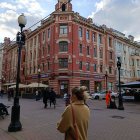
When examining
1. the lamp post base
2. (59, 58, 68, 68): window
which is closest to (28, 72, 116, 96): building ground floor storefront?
(59, 58, 68, 68): window

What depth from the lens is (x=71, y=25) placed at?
4028cm

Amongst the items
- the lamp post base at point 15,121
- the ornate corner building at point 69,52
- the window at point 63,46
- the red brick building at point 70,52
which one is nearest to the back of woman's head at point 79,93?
the lamp post base at point 15,121

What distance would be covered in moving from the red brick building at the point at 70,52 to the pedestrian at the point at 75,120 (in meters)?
34.3

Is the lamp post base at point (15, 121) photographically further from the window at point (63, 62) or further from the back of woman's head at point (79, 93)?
the window at point (63, 62)

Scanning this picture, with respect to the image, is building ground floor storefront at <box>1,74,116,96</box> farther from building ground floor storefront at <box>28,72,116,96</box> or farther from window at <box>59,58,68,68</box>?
window at <box>59,58,68,68</box>

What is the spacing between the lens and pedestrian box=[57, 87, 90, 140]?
11.3 ft

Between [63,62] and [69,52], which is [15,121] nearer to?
[63,62]

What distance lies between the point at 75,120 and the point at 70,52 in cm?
3603

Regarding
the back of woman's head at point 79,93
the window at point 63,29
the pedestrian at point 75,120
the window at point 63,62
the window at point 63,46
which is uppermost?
the window at point 63,29

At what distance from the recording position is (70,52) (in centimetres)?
3928

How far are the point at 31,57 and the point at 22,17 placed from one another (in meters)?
39.8

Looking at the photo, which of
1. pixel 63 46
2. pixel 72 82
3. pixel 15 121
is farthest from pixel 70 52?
pixel 15 121

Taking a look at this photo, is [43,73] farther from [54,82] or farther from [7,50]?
[7,50]

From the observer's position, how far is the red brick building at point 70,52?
1533 inches
